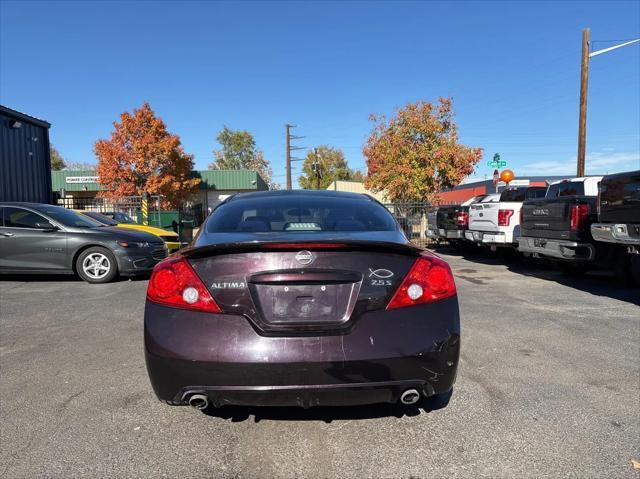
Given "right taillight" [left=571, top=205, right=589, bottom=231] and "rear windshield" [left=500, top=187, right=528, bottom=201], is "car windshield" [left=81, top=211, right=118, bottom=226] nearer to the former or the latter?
"right taillight" [left=571, top=205, right=589, bottom=231]

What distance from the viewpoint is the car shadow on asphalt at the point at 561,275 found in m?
8.06

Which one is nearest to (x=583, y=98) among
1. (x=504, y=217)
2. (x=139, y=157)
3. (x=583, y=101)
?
(x=583, y=101)

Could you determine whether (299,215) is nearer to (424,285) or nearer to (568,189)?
(424,285)

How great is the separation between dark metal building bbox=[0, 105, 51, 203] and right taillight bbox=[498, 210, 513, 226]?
15.1 m

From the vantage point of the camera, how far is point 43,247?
870cm

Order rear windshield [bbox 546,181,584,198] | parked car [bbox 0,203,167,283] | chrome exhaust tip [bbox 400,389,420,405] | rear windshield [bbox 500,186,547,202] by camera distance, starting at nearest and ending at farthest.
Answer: chrome exhaust tip [bbox 400,389,420,405]
parked car [bbox 0,203,167,283]
rear windshield [bbox 546,181,584,198]
rear windshield [bbox 500,186,547,202]

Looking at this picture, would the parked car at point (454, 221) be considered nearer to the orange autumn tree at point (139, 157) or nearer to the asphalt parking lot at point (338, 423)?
the asphalt parking lot at point (338, 423)

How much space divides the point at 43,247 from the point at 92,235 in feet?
2.97

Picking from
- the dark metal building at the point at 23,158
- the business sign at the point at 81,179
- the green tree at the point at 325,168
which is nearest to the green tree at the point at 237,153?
the green tree at the point at 325,168

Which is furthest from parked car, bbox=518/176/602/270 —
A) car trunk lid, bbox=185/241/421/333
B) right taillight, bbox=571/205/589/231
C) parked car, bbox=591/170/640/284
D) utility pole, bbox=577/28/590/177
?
utility pole, bbox=577/28/590/177

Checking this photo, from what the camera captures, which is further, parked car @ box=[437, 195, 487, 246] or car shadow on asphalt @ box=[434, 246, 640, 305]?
parked car @ box=[437, 195, 487, 246]

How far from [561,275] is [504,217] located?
6.35 ft

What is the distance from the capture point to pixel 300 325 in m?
2.54

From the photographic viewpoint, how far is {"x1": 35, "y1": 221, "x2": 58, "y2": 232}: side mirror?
8781mm
